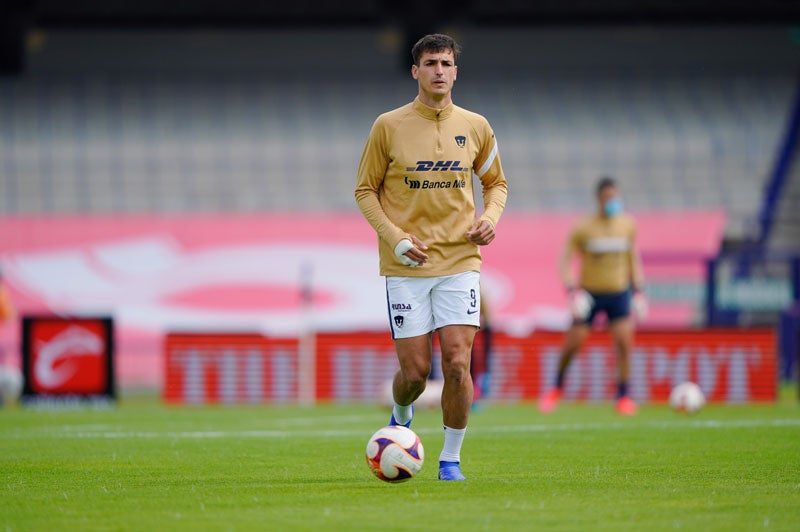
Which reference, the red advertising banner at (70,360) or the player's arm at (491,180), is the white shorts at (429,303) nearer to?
the player's arm at (491,180)

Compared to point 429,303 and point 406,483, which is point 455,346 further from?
point 406,483

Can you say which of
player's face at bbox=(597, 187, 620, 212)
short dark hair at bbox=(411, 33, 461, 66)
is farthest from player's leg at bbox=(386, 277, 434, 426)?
player's face at bbox=(597, 187, 620, 212)

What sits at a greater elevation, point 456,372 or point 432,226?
point 432,226

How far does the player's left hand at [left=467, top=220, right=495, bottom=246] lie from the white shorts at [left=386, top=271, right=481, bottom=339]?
21 cm

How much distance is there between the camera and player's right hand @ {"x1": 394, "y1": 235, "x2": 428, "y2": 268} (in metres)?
7.38

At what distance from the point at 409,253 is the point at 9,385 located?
13.3 m

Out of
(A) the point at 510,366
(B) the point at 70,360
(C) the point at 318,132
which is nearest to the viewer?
(B) the point at 70,360

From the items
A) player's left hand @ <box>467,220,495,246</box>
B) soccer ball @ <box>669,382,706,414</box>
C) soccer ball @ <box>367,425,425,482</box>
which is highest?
player's left hand @ <box>467,220,495,246</box>

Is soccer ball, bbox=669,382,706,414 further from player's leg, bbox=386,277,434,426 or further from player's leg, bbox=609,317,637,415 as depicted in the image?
player's leg, bbox=386,277,434,426

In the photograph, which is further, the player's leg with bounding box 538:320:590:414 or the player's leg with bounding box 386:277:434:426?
the player's leg with bounding box 538:320:590:414

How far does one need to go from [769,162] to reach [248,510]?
23.6 meters

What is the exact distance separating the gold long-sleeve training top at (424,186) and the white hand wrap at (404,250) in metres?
0.12

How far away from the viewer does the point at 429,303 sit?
7641 mm

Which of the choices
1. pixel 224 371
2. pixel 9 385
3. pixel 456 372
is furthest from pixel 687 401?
pixel 9 385
